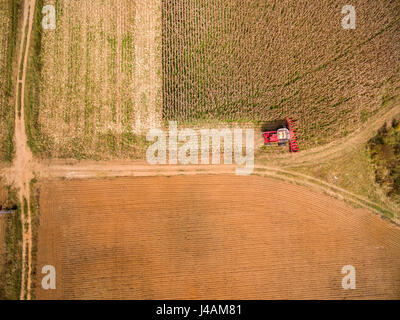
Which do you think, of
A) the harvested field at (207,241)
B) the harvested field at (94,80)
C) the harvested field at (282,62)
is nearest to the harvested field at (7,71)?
the harvested field at (94,80)

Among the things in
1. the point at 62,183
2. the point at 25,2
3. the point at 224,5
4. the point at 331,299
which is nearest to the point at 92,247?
Answer: the point at 62,183

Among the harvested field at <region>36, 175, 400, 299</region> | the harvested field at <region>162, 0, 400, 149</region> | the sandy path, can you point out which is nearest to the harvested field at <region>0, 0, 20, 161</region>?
the sandy path

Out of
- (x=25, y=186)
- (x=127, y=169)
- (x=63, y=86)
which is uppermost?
(x=63, y=86)

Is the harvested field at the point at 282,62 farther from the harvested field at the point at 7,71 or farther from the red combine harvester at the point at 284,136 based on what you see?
the harvested field at the point at 7,71

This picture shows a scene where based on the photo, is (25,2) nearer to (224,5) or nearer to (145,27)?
(145,27)

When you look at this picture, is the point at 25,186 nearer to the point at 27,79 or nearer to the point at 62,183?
the point at 62,183

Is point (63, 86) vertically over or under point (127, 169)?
over

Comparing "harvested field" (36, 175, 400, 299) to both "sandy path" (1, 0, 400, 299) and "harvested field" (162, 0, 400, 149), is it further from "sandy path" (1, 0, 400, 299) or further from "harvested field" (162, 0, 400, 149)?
"harvested field" (162, 0, 400, 149)
